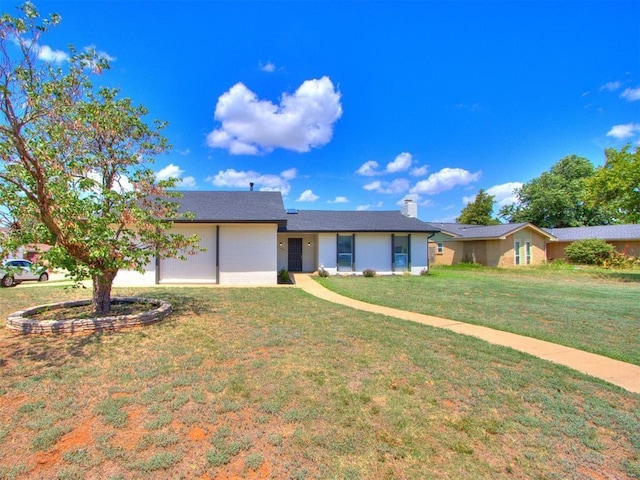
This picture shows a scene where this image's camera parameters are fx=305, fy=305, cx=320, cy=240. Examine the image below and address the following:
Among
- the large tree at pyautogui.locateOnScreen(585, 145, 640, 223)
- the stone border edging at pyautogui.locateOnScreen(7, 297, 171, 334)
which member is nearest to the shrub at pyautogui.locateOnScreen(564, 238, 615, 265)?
the large tree at pyautogui.locateOnScreen(585, 145, 640, 223)

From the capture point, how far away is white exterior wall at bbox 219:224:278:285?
43.9ft

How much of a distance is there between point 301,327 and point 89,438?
Answer: 4.02 metres

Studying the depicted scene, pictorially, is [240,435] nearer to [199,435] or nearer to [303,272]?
[199,435]

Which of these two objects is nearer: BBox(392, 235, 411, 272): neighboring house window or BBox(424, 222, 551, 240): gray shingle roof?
BBox(392, 235, 411, 272): neighboring house window

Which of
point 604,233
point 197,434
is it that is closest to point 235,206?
point 197,434

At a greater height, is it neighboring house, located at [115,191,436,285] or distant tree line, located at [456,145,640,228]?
distant tree line, located at [456,145,640,228]

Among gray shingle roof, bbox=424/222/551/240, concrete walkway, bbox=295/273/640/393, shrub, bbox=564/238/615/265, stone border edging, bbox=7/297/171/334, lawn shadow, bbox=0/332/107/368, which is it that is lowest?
concrete walkway, bbox=295/273/640/393

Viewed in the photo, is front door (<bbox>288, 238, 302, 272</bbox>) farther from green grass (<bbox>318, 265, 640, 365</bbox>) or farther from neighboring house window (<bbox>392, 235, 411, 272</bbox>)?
neighboring house window (<bbox>392, 235, 411, 272</bbox>)

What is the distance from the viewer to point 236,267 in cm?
1341

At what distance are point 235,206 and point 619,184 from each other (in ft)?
67.8

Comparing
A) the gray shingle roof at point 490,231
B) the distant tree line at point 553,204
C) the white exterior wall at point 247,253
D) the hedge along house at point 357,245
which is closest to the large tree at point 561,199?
the distant tree line at point 553,204

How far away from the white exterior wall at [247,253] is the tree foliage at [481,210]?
35.6m

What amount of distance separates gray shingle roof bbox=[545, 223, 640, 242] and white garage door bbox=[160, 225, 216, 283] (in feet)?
97.5

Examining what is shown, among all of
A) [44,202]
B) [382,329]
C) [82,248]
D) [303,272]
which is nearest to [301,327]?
[382,329]
